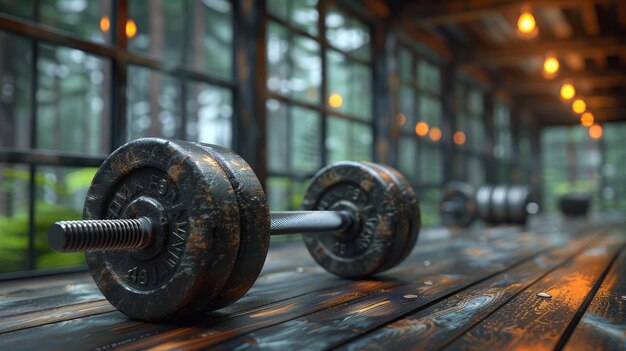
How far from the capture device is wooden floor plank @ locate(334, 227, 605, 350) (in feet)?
3.86

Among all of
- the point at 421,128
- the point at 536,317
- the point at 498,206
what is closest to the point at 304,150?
the point at 421,128

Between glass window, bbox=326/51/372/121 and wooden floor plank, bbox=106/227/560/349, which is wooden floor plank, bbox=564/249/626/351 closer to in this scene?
wooden floor plank, bbox=106/227/560/349

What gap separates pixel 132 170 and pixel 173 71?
1.77m

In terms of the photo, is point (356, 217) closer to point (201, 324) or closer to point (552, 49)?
point (201, 324)

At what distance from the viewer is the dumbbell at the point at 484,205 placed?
5.69 meters

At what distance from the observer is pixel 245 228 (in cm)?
133

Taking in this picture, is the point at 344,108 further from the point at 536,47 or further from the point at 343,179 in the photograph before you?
the point at 536,47

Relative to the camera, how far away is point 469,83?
841 centimetres

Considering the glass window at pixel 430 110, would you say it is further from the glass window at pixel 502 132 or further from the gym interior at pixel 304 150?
the glass window at pixel 502 132

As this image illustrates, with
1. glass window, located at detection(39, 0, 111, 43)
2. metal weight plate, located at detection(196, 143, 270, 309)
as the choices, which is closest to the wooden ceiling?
glass window, located at detection(39, 0, 111, 43)

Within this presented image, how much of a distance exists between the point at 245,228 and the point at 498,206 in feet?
17.0

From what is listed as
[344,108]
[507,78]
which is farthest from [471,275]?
[507,78]

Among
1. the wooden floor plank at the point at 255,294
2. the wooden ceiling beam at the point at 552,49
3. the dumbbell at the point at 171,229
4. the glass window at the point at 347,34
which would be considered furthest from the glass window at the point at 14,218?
the wooden ceiling beam at the point at 552,49

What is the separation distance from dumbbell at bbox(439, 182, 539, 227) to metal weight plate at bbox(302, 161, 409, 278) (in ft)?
12.6
